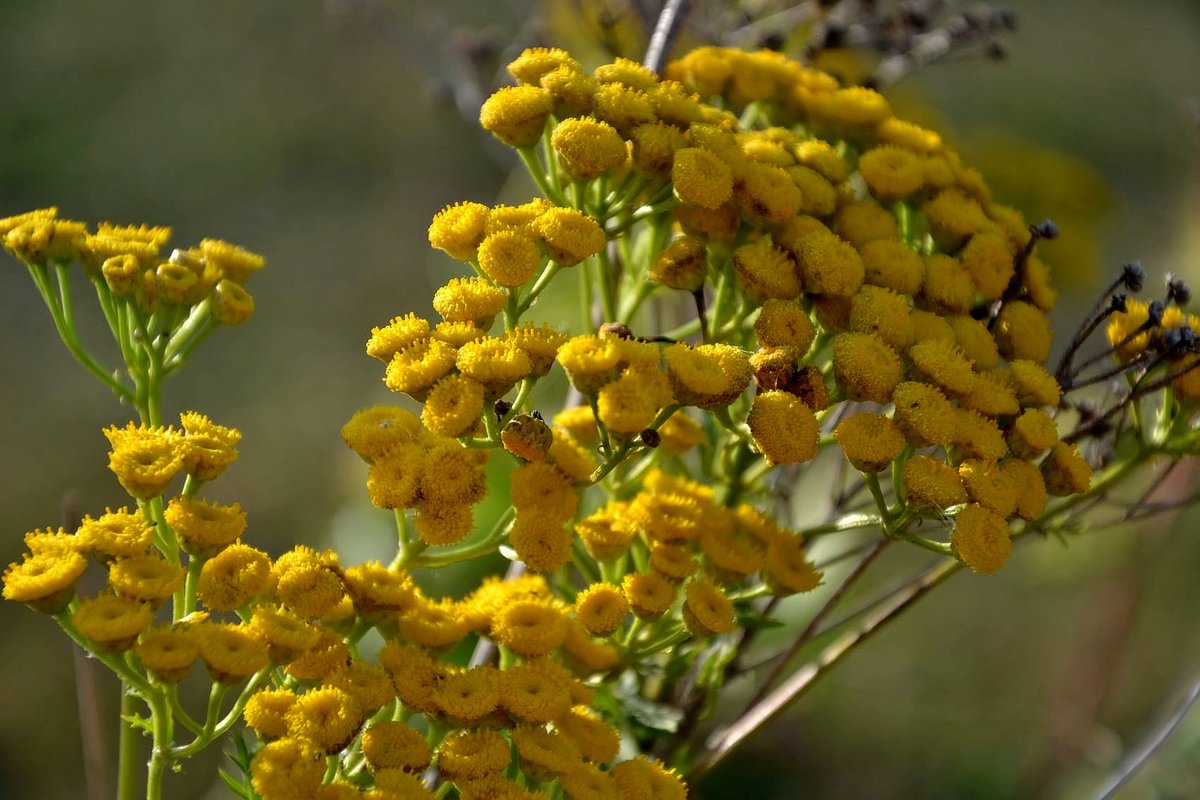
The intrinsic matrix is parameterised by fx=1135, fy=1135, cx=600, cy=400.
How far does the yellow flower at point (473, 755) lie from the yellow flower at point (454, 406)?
26 cm

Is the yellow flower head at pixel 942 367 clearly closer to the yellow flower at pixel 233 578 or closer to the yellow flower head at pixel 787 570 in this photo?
the yellow flower head at pixel 787 570

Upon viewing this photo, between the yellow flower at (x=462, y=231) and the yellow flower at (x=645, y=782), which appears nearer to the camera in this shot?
the yellow flower at (x=645, y=782)

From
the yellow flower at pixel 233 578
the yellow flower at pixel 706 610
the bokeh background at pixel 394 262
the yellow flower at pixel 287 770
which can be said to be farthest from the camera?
the bokeh background at pixel 394 262

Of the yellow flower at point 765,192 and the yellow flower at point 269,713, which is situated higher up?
the yellow flower at point 765,192

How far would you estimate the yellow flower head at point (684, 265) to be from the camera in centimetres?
118

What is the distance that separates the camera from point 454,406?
3.27 ft

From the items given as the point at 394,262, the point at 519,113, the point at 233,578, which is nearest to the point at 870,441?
the point at 519,113

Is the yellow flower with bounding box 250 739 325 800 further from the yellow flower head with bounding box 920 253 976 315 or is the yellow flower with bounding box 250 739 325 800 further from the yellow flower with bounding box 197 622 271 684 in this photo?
the yellow flower head with bounding box 920 253 976 315

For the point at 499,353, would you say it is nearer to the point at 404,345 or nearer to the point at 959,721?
the point at 404,345

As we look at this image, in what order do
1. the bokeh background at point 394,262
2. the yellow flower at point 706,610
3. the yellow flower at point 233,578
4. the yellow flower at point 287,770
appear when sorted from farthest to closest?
the bokeh background at point 394,262
the yellow flower at point 706,610
the yellow flower at point 233,578
the yellow flower at point 287,770

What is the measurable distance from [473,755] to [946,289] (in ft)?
2.16

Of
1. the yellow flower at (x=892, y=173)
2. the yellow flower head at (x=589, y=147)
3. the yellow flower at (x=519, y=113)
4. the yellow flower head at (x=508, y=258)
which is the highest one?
the yellow flower at (x=519, y=113)

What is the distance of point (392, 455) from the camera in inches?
40.2

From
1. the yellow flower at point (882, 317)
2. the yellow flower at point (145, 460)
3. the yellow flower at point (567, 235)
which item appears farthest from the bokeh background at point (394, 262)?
the yellow flower at point (882, 317)
